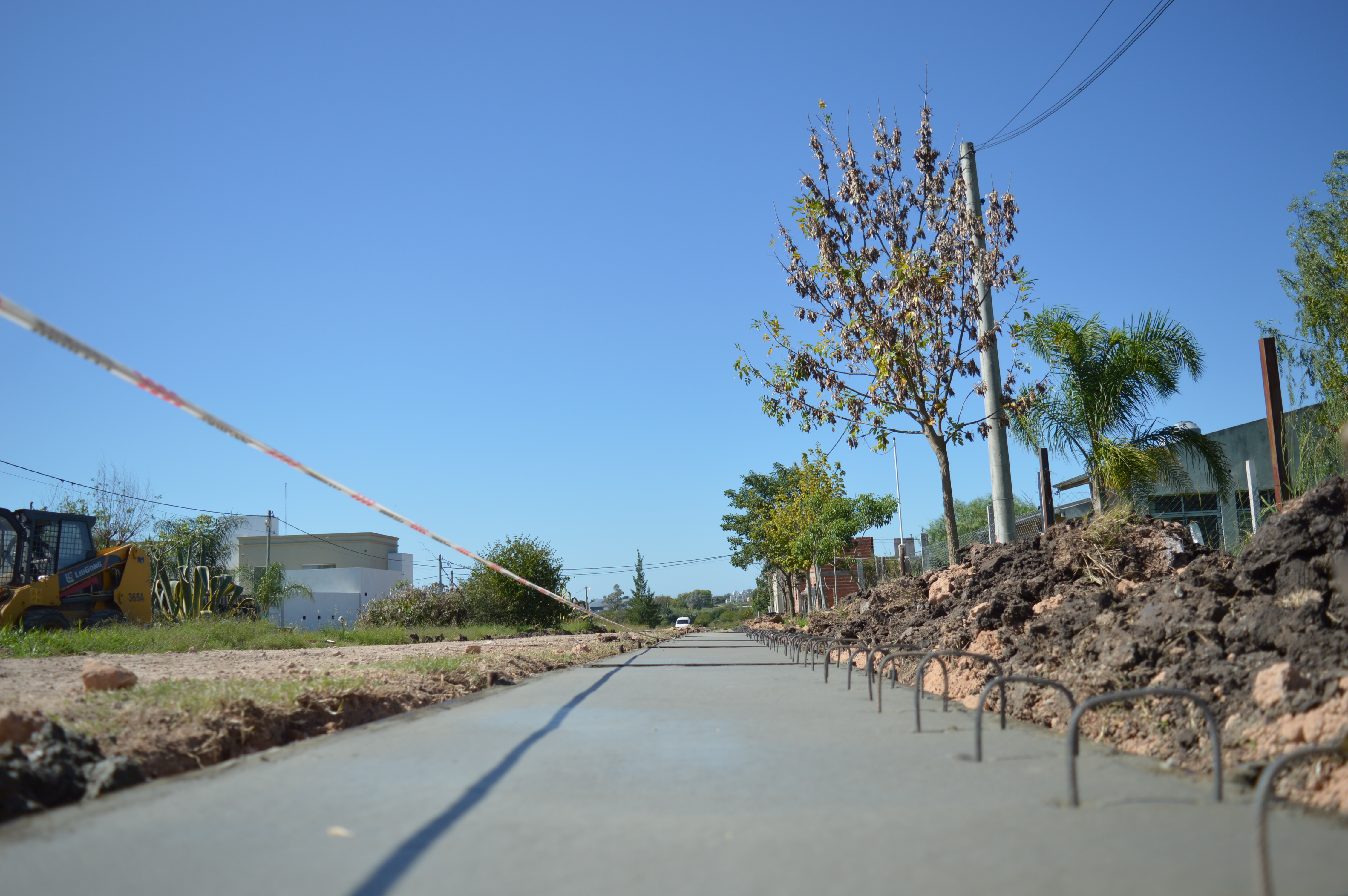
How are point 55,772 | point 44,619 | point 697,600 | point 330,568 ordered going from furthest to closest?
point 697,600
point 330,568
point 44,619
point 55,772

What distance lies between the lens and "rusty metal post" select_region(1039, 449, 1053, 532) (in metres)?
11.9

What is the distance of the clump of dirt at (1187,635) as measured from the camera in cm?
422

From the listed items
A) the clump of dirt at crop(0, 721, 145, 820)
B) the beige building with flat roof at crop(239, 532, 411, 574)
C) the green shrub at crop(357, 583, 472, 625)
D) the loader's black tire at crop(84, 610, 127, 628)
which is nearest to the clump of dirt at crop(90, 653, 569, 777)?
the clump of dirt at crop(0, 721, 145, 820)

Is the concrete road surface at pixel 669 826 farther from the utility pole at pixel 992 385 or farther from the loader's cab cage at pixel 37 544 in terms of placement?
the loader's cab cage at pixel 37 544

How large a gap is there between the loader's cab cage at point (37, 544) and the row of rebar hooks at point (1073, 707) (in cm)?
1665

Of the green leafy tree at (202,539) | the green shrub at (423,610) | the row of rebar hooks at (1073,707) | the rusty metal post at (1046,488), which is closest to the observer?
the row of rebar hooks at (1073,707)

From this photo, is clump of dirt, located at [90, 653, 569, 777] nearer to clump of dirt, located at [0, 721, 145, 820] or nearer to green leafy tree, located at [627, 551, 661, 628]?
clump of dirt, located at [0, 721, 145, 820]

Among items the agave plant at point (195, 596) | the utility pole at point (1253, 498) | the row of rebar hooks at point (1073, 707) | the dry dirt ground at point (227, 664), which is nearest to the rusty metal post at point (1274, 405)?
the utility pole at point (1253, 498)

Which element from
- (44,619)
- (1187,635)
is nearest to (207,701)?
(1187,635)

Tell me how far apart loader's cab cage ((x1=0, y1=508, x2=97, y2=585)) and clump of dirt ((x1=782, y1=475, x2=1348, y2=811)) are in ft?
60.0

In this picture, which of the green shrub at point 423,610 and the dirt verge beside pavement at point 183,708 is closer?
the dirt verge beside pavement at point 183,708

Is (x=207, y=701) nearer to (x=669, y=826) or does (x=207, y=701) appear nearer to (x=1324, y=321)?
(x=669, y=826)

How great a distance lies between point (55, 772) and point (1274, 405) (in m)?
9.21

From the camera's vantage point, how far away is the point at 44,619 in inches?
713
